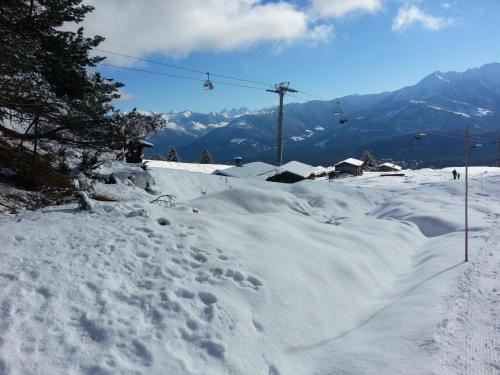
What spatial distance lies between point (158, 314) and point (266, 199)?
12127mm

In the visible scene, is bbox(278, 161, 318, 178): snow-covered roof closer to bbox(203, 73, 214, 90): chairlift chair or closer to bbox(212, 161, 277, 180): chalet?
bbox(212, 161, 277, 180): chalet

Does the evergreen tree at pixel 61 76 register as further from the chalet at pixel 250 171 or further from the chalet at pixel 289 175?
the chalet at pixel 289 175

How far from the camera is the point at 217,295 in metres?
7.16

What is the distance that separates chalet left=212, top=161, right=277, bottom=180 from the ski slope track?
40025 millimetres

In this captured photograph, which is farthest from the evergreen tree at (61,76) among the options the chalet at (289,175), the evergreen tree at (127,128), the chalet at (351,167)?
the chalet at (351,167)

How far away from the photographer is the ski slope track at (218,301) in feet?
18.2

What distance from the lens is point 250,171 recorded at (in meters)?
56.2

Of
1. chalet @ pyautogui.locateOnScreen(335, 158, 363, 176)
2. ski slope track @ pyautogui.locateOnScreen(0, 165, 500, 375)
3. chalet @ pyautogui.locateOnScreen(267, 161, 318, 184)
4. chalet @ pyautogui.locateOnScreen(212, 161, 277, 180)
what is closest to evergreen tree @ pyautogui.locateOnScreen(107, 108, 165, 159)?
ski slope track @ pyautogui.locateOnScreen(0, 165, 500, 375)

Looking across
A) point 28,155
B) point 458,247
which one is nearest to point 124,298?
point 28,155

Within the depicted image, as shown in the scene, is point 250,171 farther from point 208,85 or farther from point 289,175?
point 208,85

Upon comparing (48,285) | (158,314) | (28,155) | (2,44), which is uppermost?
(2,44)

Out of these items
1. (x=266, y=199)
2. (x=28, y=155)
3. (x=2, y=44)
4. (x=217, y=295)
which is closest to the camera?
(x=217, y=295)

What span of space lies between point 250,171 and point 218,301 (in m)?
49.3

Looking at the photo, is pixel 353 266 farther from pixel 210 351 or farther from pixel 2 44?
pixel 2 44
